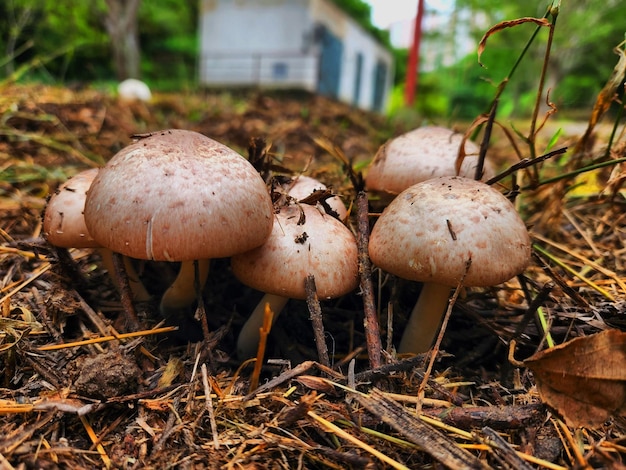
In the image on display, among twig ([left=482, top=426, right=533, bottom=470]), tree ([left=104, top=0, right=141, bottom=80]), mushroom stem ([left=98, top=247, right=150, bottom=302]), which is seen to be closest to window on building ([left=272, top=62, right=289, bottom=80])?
tree ([left=104, top=0, right=141, bottom=80])

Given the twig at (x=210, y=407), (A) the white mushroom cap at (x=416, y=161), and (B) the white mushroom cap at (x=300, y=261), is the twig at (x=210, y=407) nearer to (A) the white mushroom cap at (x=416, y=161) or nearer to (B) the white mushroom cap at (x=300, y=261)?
(B) the white mushroom cap at (x=300, y=261)

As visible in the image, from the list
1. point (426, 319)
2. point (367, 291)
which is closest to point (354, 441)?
point (367, 291)

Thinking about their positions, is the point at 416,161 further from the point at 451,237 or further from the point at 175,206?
the point at 175,206

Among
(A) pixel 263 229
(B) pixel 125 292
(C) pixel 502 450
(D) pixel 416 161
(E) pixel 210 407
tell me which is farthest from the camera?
(D) pixel 416 161

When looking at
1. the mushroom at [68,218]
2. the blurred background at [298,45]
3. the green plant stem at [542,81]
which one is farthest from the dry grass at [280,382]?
the blurred background at [298,45]

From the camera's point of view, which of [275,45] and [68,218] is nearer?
[68,218]

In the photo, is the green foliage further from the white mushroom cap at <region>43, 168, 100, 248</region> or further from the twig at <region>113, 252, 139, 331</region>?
the twig at <region>113, 252, 139, 331</region>

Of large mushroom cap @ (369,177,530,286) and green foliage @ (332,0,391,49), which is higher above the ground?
green foliage @ (332,0,391,49)
